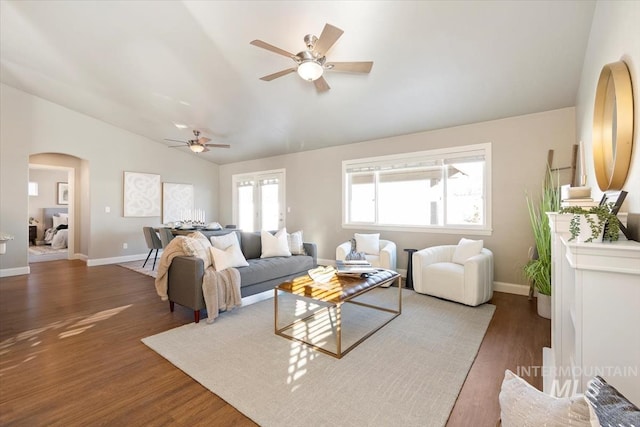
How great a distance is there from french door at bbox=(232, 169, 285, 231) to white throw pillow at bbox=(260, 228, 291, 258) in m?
2.54

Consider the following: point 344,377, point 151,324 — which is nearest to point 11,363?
point 151,324

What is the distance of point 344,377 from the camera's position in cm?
214

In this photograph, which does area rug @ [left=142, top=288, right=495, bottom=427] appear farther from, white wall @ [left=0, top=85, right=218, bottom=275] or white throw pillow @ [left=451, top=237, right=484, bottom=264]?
white wall @ [left=0, top=85, right=218, bottom=275]

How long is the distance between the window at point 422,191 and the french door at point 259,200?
1953mm

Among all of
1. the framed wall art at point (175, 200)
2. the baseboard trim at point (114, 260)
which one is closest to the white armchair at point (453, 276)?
the framed wall art at point (175, 200)

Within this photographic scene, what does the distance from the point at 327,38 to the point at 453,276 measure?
3.07 m

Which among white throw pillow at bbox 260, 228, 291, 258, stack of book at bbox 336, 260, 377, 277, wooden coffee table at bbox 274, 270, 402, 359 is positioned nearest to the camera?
wooden coffee table at bbox 274, 270, 402, 359

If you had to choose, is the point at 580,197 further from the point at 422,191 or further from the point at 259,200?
the point at 259,200

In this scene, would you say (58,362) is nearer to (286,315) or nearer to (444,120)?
(286,315)

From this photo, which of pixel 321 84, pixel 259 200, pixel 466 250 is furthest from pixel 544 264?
pixel 259 200

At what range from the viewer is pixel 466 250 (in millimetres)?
4031

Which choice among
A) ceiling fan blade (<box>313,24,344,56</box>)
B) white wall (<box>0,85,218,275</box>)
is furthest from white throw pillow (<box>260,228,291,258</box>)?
white wall (<box>0,85,218,275</box>)

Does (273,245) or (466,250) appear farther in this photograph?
(273,245)

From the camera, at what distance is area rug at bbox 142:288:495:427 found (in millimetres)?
1784
